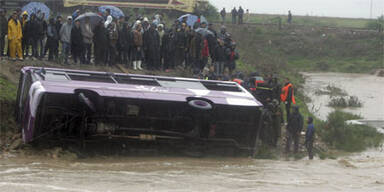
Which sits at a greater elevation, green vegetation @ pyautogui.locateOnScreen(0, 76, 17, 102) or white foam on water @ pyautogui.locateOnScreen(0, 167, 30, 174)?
green vegetation @ pyautogui.locateOnScreen(0, 76, 17, 102)

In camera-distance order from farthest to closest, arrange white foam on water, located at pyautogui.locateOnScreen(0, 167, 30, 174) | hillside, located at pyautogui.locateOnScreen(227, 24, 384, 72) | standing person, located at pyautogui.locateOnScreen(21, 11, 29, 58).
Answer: hillside, located at pyautogui.locateOnScreen(227, 24, 384, 72) → standing person, located at pyautogui.locateOnScreen(21, 11, 29, 58) → white foam on water, located at pyautogui.locateOnScreen(0, 167, 30, 174)

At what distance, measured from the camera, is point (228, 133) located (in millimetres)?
13258

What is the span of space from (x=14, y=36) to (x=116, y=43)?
3.06 meters

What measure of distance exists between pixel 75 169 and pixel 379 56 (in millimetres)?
33837

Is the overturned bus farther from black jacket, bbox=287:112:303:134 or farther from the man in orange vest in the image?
the man in orange vest

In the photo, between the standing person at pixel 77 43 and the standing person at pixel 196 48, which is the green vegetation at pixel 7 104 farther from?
the standing person at pixel 196 48

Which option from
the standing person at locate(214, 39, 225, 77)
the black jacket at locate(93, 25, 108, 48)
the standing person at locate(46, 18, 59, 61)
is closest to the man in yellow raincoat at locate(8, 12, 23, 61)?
the standing person at locate(46, 18, 59, 61)

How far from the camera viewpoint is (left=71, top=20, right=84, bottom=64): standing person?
56.2 ft

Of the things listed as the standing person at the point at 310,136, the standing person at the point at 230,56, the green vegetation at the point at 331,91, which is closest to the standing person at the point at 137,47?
the standing person at the point at 230,56

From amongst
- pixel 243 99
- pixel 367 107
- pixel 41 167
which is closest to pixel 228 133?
pixel 243 99

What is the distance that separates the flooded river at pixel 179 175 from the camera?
10.4m

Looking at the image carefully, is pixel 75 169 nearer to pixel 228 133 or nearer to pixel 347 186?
pixel 228 133

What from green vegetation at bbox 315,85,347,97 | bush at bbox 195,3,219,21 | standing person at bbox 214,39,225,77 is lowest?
green vegetation at bbox 315,85,347,97

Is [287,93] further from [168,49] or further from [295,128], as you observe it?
[168,49]
